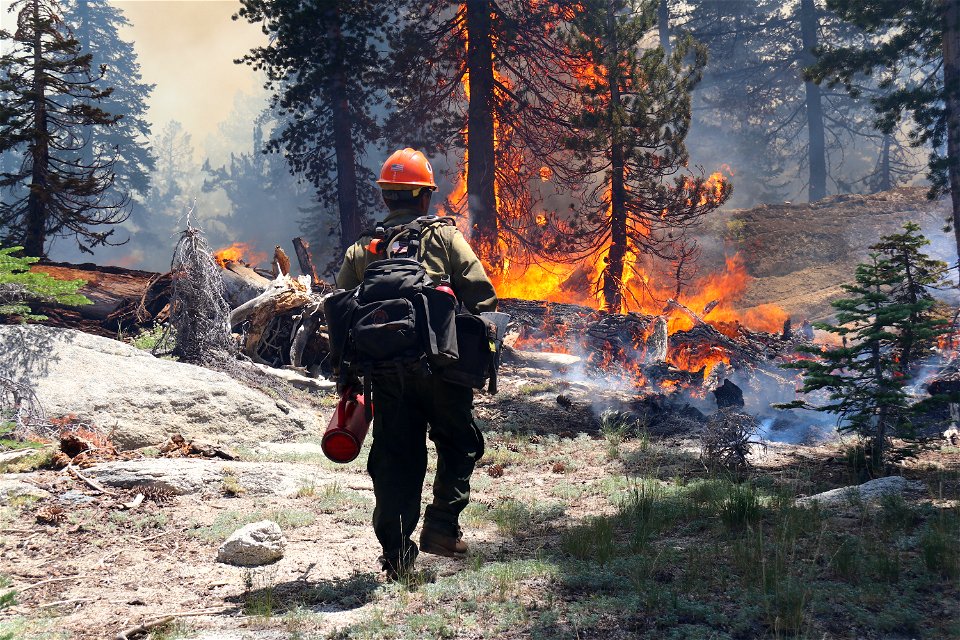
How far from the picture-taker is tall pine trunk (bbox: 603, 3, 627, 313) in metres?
16.1

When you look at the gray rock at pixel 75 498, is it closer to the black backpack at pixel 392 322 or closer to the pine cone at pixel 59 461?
the pine cone at pixel 59 461

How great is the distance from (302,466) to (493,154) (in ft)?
42.3

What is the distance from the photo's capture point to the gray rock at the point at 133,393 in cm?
762

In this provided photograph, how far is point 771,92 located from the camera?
1625 inches

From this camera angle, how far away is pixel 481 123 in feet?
61.8

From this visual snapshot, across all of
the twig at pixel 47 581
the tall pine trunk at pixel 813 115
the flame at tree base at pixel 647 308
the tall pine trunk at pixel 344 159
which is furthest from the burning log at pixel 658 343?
the tall pine trunk at pixel 813 115

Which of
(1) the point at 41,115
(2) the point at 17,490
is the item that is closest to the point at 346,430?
(2) the point at 17,490

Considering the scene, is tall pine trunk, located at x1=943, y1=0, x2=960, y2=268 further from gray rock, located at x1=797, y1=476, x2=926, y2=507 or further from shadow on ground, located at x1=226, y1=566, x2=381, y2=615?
shadow on ground, located at x1=226, y1=566, x2=381, y2=615

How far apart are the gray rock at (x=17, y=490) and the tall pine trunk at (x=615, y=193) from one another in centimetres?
1332

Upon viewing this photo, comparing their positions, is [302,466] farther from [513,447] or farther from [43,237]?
[43,237]

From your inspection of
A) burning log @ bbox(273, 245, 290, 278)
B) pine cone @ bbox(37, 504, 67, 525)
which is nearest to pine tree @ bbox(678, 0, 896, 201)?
burning log @ bbox(273, 245, 290, 278)

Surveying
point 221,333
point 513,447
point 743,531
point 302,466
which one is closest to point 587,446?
point 513,447

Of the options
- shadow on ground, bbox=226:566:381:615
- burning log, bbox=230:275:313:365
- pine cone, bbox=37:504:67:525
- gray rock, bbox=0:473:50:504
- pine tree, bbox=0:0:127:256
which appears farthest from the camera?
burning log, bbox=230:275:313:365

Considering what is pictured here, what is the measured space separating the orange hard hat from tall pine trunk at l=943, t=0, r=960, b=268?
11100 mm
